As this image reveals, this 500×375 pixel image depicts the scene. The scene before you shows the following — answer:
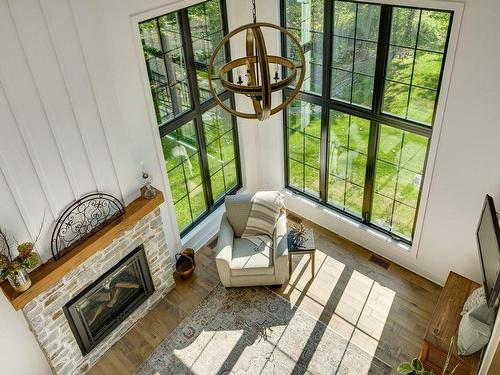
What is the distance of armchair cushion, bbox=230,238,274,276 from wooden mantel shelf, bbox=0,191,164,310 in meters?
1.15

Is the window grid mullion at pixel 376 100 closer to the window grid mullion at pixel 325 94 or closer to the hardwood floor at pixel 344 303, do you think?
the window grid mullion at pixel 325 94

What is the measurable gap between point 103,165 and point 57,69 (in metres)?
1.01

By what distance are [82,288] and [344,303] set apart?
2.89 metres

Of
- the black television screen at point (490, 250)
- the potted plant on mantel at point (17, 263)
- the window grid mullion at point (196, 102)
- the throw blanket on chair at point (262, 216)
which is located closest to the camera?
the black television screen at point (490, 250)

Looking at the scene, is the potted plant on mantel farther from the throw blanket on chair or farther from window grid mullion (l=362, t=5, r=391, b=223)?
window grid mullion (l=362, t=5, r=391, b=223)

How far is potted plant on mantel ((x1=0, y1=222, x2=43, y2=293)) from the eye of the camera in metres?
3.92

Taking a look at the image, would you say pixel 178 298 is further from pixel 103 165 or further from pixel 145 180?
pixel 103 165

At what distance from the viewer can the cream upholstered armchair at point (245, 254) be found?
5438mm

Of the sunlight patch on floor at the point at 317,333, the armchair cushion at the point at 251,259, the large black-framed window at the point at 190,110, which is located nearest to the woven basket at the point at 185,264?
the large black-framed window at the point at 190,110

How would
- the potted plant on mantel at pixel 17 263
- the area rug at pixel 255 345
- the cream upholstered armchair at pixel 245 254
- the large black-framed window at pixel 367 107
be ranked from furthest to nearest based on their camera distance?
the cream upholstered armchair at pixel 245 254
the area rug at pixel 255 345
the large black-framed window at pixel 367 107
the potted plant on mantel at pixel 17 263

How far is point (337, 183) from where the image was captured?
20.2ft

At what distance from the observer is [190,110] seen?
5562 mm

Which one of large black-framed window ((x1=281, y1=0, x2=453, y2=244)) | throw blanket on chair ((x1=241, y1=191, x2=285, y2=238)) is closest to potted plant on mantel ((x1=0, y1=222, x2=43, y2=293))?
throw blanket on chair ((x1=241, y1=191, x2=285, y2=238))

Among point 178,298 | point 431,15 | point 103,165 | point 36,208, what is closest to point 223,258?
point 178,298
